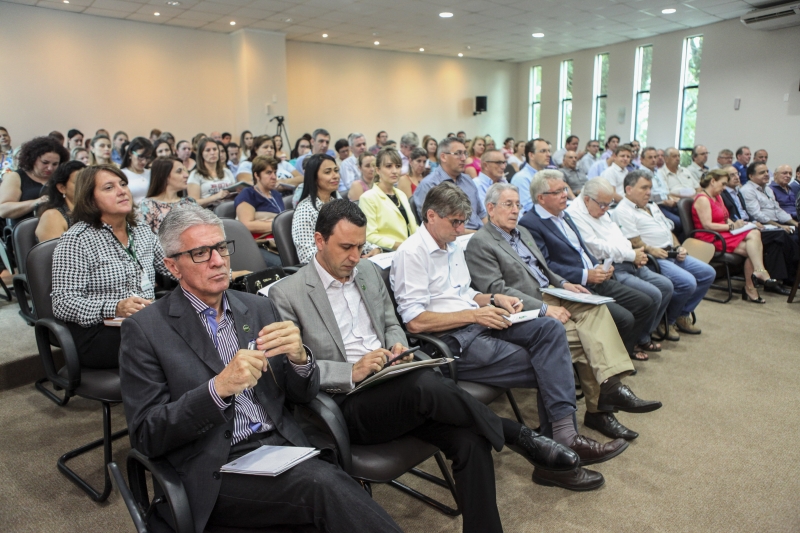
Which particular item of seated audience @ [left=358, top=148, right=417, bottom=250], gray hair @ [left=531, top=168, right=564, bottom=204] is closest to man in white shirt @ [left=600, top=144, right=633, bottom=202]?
gray hair @ [left=531, top=168, right=564, bottom=204]

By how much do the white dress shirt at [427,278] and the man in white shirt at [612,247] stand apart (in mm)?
1374

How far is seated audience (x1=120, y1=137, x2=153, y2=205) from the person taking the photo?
4.62 m

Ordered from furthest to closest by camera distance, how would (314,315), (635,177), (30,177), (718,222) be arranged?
(718,222), (635,177), (30,177), (314,315)

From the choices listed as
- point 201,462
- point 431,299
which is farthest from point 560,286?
point 201,462

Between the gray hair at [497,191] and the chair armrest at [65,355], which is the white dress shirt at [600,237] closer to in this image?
the gray hair at [497,191]

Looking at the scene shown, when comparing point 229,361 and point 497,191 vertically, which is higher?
point 497,191

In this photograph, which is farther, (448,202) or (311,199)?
(311,199)

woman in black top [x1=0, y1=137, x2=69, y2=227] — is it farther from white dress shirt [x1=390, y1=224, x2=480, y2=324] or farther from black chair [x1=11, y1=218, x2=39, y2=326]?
white dress shirt [x1=390, y1=224, x2=480, y2=324]

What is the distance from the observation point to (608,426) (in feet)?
8.80

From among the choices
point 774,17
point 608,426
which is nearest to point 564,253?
point 608,426

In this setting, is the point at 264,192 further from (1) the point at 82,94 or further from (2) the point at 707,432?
(1) the point at 82,94

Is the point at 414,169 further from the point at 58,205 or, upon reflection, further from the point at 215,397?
the point at 215,397

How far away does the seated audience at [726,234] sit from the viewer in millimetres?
4997

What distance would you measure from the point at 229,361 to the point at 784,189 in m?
7.01
